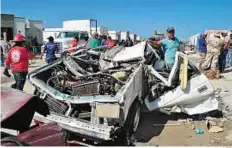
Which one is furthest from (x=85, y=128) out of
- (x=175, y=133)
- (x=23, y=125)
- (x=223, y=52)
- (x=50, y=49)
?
(x=223, y=52)

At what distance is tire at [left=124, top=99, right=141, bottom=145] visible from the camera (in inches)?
253

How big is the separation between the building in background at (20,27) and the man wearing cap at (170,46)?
2698cm

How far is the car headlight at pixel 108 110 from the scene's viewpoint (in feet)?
17.9

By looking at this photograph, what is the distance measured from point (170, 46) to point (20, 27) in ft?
109

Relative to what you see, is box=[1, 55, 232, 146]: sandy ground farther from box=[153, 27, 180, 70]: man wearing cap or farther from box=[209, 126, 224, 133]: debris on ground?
box=[153, 27, 180, 70]: man wearing cap

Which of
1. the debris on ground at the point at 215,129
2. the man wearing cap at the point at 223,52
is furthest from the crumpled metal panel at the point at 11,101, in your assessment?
the man wearing cap at the point at 223,52

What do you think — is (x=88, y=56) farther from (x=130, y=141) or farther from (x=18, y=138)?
(x=18, y=138)

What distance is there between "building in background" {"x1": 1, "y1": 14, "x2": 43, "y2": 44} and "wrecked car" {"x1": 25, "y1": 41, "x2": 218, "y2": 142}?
2730 cm

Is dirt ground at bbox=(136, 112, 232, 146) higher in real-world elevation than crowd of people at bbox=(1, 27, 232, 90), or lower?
lower

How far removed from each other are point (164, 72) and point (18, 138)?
14.0ft

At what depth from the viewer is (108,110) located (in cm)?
551

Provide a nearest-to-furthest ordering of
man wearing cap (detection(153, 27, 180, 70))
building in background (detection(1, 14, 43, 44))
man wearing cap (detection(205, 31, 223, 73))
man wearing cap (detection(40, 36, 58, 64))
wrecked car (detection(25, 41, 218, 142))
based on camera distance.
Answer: wrecked car (detection(25, 41, 218, 142)), man wearing cap (detection(153, 27, 180, 70)), man wearing cap (detection(40, 36, 58, 64)), man wearing cap (detection(205, 31, 223, 73)), building in background (detection(1, 14, 43, 44))

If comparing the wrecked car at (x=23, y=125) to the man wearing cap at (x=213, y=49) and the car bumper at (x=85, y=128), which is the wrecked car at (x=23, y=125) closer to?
the car bumper at (x=85, y=128)

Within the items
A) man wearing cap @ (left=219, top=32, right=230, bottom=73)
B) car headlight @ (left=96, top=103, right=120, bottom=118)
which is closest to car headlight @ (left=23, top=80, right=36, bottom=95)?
car headlight @ (left=96, top=103, right=120, bottom=118)
